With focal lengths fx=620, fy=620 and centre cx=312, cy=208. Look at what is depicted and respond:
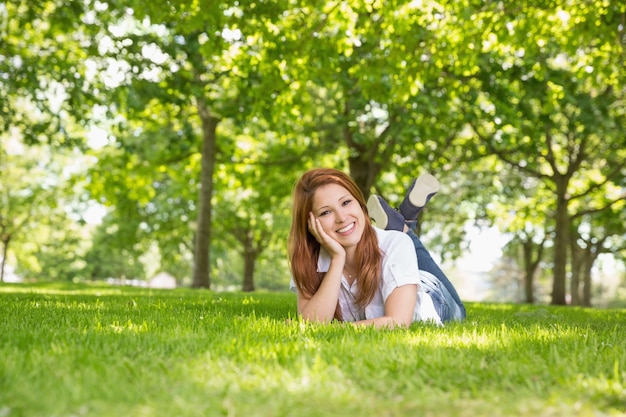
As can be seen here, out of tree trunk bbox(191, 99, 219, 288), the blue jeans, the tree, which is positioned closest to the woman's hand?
the blue jeans

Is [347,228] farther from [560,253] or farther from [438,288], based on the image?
[560,253]

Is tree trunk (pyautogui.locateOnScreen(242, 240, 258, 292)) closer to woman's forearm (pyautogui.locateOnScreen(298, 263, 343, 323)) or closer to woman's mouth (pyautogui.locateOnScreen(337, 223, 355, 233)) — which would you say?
woman's forearm (pyautogui.locateOnScreen(298, 263, 343, 323))

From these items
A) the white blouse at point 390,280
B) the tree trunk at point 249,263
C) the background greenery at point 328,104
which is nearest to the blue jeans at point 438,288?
the white blouse at point 390,280

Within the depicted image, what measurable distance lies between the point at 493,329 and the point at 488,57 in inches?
466

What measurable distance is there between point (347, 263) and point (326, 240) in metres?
0.43

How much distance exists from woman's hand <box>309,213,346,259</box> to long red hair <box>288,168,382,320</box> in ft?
0.57

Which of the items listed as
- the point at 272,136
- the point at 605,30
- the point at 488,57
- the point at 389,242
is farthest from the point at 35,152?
the point at 389,242

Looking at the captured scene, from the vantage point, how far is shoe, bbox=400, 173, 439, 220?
598cm

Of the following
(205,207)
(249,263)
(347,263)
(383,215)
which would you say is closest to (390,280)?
(347,263)

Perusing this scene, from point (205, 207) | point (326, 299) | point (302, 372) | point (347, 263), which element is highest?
point (205, 207)

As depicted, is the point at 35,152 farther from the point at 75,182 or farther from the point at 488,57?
the point at 488,57

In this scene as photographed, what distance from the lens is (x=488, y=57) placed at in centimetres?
1509

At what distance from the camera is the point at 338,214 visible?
4918mm

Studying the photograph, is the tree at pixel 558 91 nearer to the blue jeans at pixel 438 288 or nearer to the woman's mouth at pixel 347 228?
the blue jeans at pixel 438 288
